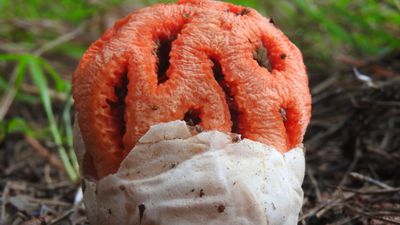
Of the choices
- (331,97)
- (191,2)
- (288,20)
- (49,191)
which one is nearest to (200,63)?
(191,2)

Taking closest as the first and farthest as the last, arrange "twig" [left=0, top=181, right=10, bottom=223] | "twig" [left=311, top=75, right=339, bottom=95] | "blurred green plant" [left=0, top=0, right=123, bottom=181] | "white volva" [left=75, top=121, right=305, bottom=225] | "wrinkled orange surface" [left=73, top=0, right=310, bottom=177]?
"white volva" [left=75, top=121, right=305, bottom=225] < "wrinkled orange surface" [left=73, top=0, right=310, bottom=177] < "twig" [left=0, top=181, right=10, bottom=223] < "twig" [left=311, top=75, right=339, bottom=95] < "blurred green plant" [left=0, top=0, right=123, bottom=181]

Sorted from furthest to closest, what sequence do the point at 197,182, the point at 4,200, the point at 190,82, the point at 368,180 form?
the point at 4,200
the point at 368,180
the point at 190,82
the point at 197,182

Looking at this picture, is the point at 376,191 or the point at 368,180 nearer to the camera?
the point at 376,191

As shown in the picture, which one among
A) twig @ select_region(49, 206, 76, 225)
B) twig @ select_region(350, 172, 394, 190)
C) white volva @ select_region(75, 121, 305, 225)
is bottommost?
twig @ select_region(49, 206, 76, 225)

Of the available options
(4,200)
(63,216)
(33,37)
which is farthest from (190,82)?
(33,37)

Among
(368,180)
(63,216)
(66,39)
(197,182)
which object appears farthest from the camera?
(66,39)

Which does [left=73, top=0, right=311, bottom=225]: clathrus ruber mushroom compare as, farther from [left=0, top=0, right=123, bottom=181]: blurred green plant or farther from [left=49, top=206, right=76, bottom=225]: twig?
[left=0, top=0, right=123, bottom=181]: blurred green plant

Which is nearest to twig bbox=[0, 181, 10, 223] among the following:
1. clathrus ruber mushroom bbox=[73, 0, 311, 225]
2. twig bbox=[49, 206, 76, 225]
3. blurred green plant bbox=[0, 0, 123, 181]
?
twig bbox=[49, 206, 76, 225]

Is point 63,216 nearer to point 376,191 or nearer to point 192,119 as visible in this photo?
point 192,119
